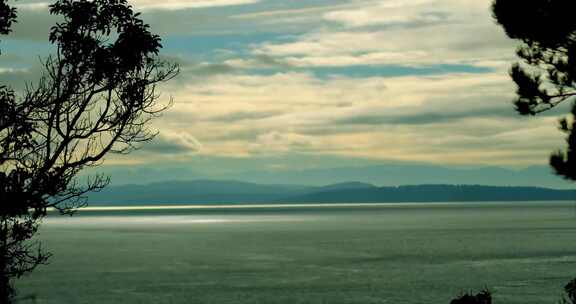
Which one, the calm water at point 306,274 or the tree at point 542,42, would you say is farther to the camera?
the calm water at point 306,274

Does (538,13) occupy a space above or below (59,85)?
above

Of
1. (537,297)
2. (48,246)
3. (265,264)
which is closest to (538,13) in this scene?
(537,297)

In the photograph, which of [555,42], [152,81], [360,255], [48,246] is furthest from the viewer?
[48,246]

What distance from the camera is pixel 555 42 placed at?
25641 millimetres

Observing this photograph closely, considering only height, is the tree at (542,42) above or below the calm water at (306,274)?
above

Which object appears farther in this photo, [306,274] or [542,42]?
[306,274]

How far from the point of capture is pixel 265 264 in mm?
96188

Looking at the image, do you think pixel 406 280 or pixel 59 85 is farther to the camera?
pixel 406 280

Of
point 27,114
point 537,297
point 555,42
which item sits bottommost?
point 537,297

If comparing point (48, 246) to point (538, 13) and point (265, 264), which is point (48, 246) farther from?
point (538, 13)

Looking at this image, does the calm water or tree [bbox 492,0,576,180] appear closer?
tree [bbox 492,0,576,180]

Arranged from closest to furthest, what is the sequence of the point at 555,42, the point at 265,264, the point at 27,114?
the point at 27,114 → the point at 555,42 → the point at 265,264

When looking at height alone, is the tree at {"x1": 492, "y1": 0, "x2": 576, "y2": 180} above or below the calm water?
above

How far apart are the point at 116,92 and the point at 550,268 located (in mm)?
78306
